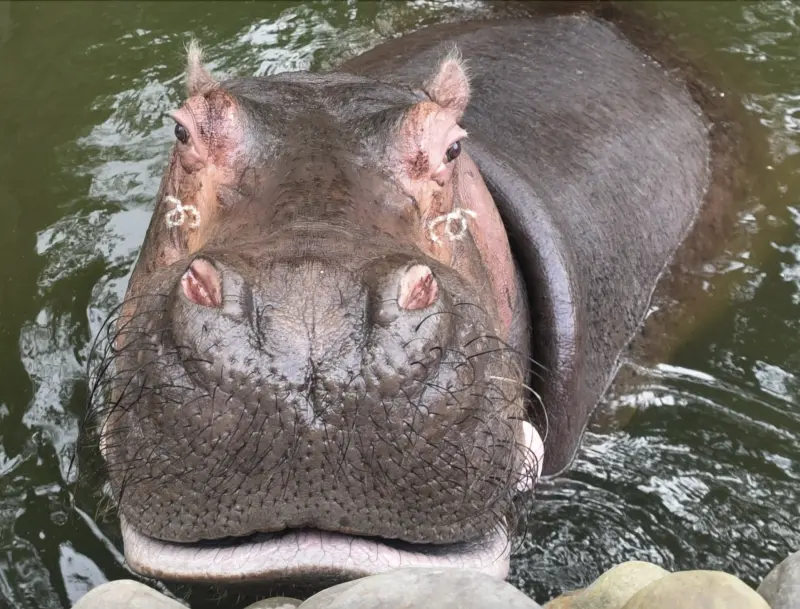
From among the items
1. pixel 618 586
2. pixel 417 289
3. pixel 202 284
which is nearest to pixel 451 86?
pixel 417 289

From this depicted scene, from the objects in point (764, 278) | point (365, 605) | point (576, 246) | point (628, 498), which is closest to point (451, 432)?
point (365, 605)

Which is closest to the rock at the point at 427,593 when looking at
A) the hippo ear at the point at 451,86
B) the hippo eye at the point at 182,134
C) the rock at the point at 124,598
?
the rock at the point at 124,598

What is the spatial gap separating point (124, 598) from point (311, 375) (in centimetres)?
89

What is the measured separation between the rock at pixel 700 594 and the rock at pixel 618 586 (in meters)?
0.33

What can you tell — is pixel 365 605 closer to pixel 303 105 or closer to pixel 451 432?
pixel 451 432

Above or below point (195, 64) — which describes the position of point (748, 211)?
below

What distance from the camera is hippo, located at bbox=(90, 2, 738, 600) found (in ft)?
6.60

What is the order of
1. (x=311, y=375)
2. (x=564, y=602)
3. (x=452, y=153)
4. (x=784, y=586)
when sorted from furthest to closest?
1. (x=452, y=153)
2. (x=564, y=602)
3. (x=784, y=586)
4. (x=311, y=375)

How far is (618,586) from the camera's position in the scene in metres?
2.62

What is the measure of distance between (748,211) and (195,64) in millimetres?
3460

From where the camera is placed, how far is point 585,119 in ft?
15.5

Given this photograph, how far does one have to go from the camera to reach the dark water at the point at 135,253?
3.53 metres

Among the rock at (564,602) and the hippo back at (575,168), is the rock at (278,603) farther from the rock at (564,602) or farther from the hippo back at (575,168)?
the hippo back at (575,168)

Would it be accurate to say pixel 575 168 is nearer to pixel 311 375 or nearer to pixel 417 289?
pixel 417 289
